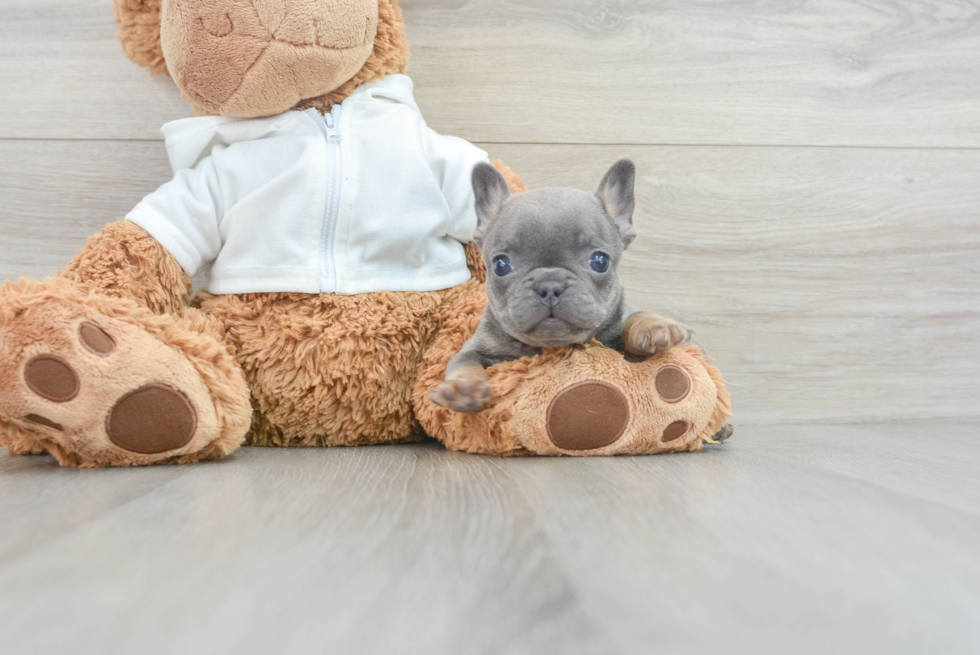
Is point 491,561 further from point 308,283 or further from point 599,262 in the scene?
point 308,283

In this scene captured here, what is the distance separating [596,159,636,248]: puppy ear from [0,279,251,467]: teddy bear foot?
0.56 meters

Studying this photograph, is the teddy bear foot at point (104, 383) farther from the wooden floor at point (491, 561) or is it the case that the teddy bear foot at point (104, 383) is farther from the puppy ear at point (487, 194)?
the puppy ear at point (487, 194)

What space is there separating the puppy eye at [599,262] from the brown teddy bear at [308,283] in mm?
109

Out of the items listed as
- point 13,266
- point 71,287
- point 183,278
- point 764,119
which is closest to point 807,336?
point 764,119

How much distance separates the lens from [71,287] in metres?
0.89

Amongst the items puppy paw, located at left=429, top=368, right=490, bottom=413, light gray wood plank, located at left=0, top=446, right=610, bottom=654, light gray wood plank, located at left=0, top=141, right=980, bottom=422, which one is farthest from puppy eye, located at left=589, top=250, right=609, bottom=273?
light gray wood plank, located at left=0, top=141, right=980, bottom=422

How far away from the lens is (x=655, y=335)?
864mm

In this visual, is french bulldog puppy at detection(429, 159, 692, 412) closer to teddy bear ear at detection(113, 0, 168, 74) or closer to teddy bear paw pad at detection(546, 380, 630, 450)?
teddy bear paw pad at detection(546, 380, 630, 450)

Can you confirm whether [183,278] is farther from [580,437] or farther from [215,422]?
[580,437]

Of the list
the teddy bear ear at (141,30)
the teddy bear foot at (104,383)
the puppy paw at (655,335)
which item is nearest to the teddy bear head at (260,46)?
the teddy bear ear at (141,30)

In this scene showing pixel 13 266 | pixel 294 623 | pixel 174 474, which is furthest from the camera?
pixel 13 266

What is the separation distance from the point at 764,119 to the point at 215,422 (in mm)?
1096

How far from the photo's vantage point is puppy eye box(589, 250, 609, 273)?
0.89 metres

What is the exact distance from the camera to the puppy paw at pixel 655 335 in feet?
2.84
